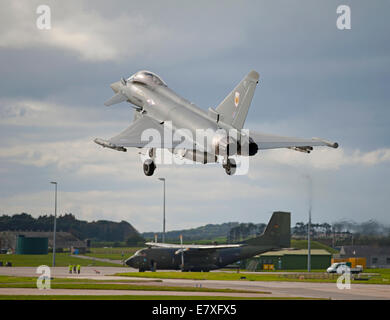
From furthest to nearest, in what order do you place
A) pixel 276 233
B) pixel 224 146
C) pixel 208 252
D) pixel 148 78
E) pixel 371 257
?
pixel 371 257, pixel 276 233, pixel 208 252, pixel 148 78, pixel 224 146

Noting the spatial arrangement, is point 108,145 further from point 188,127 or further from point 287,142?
point 287,142

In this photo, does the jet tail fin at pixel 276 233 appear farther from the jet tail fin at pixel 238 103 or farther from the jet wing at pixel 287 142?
the jet wing at pixel 287 142

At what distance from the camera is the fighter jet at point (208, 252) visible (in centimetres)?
12019

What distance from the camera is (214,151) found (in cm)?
3394

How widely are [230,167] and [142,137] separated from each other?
8.17m

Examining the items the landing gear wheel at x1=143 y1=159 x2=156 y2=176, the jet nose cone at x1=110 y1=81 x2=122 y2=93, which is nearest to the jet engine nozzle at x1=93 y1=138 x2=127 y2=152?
the landing gear wheel at x1=143 y1=159 x2=156 y2=176

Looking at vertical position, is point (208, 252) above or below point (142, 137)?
below

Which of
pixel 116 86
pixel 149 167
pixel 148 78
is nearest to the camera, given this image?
pixel 149 167

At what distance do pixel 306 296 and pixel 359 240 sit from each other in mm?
44800

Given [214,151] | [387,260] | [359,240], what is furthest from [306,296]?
[387,260]

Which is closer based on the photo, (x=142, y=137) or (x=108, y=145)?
(x=108, y=145)

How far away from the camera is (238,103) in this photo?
41.7 metres

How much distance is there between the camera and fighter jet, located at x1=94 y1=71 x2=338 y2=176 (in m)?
34.3

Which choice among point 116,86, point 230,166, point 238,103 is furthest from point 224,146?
point 116,86
